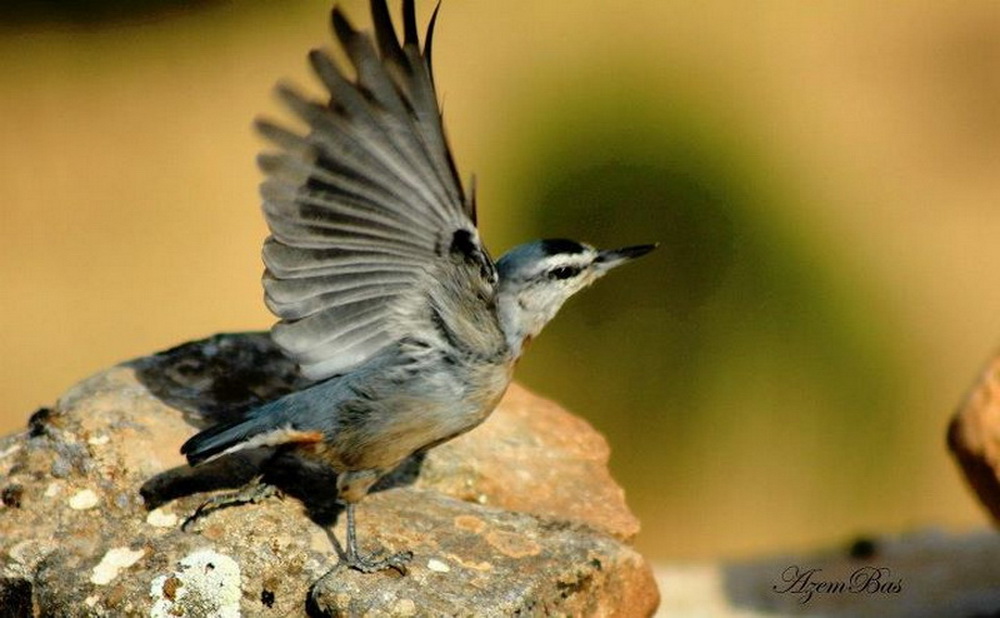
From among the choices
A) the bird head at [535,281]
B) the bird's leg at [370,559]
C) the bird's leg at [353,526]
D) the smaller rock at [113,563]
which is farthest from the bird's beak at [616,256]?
the smaller rock at [113,563]

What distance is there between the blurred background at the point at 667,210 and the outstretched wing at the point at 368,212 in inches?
138

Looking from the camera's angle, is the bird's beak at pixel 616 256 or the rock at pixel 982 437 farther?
the rock at pixel 982 437

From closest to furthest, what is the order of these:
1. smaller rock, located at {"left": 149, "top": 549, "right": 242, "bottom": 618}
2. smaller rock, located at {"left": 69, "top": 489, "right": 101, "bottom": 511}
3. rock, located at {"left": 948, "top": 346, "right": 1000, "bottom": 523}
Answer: smaller rock, located at {"left": 149, "top": 549, "right": 242, "bottom": 618}, smaller rock, located at {"left": 69, "top": 489, "right": 101, "bottom": 511}, rock, located at {"left": 948, "top": 346, "right": 1000, "bottom": 523}

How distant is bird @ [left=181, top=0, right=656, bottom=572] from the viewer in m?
3.82

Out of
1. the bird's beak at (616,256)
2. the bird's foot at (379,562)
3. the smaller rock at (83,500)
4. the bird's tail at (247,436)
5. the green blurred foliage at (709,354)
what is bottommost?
the green blurred foliage at (709,354)

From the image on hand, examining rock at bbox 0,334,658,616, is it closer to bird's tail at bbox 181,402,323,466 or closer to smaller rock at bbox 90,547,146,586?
smaller rock at bbox 90,547,146,586

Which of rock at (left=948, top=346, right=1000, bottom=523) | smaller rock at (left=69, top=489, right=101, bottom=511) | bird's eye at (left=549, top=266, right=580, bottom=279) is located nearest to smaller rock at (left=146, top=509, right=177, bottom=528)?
smaller rock at (left=69, top=489, right=101, bottom=511)

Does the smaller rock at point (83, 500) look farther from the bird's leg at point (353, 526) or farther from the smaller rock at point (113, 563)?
the bird's leg at point (353, 526)

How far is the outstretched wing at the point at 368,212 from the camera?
379cm

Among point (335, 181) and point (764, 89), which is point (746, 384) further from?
point (335, 181)

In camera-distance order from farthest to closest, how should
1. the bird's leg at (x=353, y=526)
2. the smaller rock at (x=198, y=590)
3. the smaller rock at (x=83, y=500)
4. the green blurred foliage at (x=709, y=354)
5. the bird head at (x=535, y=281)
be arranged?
the green blurred foliage at (x=709, y=354), the bird head at (x=535, y=281), the smaller rock at (x=83, y=500), the bird's leg at (x=353, y=526), the smaller rock at (x=198, y=590)

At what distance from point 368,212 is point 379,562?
0.84m

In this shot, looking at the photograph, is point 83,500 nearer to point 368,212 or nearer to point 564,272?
point 368,212

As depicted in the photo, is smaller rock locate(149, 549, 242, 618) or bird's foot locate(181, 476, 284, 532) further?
bird's foot locate(181, 476, 284, 532)
